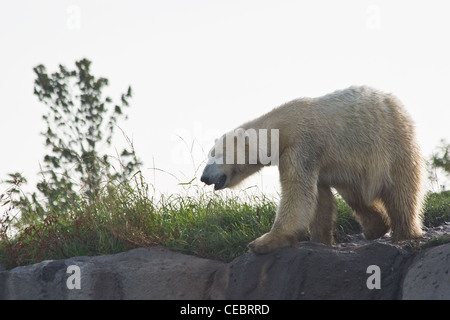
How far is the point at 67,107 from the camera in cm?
1461

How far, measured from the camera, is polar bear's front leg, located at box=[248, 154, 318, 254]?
5645 millimetres

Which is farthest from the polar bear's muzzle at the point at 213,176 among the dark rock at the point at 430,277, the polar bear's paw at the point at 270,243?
the dark rock at the point at 430,277

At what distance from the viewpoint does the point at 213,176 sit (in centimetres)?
630

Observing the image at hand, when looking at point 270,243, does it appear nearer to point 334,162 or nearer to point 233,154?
point 233,154

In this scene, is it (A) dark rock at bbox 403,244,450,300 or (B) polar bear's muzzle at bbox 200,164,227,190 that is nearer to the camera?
(A) dark rock at bbox 403,244,450,300

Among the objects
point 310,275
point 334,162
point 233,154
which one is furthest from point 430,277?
point 233,154

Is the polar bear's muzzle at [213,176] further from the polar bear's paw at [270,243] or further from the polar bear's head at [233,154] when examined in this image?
the polar bear's paw at [270,243]

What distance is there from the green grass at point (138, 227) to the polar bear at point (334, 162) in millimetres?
600

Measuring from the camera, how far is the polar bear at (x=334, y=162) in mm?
6023

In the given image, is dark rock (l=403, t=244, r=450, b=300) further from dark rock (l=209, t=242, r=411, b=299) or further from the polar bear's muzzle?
the polar bear's muzzle

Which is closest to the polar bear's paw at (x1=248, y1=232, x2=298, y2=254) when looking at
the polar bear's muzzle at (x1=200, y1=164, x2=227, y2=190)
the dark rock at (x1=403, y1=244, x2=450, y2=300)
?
the polar bear's muzzle at (x1=200, y1=164, x2=227, y2=190)
